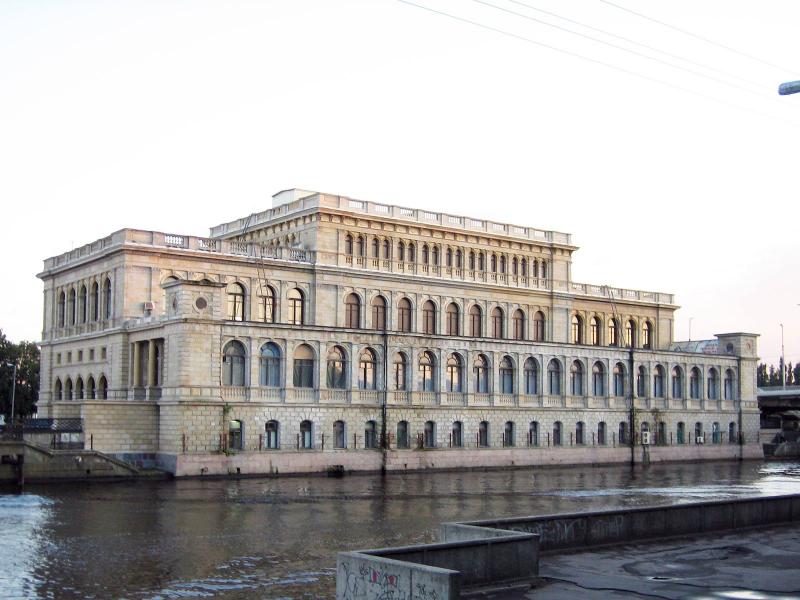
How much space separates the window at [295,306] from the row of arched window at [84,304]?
45.2ft

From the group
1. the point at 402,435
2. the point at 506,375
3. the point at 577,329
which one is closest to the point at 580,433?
the point at 506,375

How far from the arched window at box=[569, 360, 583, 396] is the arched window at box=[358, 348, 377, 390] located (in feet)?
68.3

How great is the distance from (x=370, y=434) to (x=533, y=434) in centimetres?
1692

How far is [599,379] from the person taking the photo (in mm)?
92000

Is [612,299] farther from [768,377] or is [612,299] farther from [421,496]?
[768,377]

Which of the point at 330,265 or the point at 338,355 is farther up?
the point at 330,265

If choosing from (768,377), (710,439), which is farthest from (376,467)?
(768,377)

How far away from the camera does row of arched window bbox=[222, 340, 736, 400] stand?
7069 centimetres

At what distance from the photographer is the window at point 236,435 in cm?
6762

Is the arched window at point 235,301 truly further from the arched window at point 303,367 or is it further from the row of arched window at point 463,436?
the row of arched window at point 463,436

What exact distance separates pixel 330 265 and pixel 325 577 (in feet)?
184

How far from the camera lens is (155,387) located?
7150 centimetres

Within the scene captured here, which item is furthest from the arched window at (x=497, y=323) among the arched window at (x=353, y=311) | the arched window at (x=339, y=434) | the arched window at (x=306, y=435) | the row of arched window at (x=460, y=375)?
the arched window at (x=306, y=435)

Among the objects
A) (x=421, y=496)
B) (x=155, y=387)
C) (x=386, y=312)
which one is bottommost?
(x=421, y=496)
